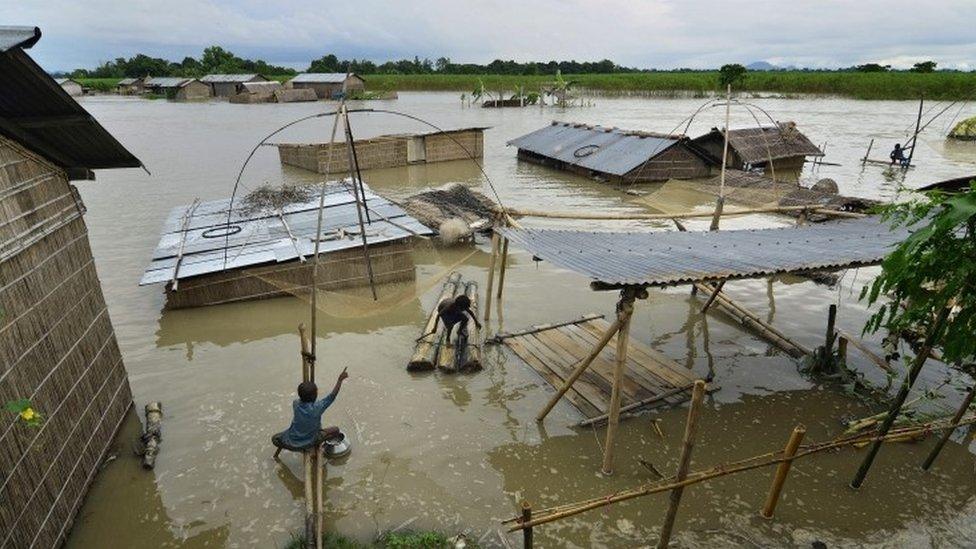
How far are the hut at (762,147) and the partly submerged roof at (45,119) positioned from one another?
63.3 feet

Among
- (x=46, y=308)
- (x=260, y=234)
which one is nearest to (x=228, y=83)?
(x=260, y=234)

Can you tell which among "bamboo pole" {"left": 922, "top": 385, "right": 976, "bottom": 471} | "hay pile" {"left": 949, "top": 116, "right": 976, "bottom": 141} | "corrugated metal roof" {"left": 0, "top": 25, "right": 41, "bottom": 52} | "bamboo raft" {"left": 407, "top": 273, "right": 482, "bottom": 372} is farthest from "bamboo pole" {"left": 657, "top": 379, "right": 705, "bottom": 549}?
"hay pile" {"left": 949, "top": 116, "right": 976, "bottom": 141}

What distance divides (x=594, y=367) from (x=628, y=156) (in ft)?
45.2

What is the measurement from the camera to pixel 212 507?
5.41 metres

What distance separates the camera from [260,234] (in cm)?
1066

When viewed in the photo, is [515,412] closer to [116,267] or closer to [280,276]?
[280,276]

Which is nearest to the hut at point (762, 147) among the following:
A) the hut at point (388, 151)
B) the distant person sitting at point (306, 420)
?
the hut at point (388, 151)

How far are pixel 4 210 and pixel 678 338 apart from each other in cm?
839

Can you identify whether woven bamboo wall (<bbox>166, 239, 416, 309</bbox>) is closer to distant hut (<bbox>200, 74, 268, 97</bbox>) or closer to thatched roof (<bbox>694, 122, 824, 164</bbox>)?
thatched roof (<bbox>694, 122, 824, 164</bbox>)

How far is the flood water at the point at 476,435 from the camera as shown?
5.18 metres

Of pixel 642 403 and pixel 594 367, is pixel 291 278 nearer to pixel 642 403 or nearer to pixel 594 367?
pixel 594 367

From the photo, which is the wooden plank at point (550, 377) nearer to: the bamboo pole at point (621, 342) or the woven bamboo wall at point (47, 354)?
the bamboo pole at point (621, 342)

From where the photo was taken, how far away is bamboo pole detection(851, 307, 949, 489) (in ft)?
15.1

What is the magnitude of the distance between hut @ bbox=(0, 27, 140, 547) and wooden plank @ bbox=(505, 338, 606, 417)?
5.06 metres
